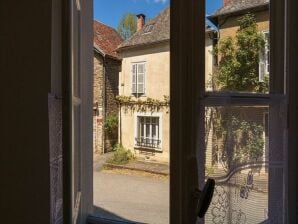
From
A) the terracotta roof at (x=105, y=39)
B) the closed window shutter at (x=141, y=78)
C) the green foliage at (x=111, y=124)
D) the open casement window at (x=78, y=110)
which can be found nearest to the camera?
the open casement window at (x=78, y=110)

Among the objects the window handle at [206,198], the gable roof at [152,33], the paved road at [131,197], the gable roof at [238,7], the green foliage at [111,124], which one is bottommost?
the paved road at [131,197]

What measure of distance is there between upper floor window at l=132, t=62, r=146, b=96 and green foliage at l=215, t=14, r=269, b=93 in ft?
3.05

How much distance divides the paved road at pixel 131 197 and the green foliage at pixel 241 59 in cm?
61

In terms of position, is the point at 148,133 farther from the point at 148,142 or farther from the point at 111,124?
the point at 111,124

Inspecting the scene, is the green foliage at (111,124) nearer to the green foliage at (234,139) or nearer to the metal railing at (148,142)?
the metal railing at (148,142)

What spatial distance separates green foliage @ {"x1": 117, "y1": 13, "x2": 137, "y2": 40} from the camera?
1.52 meters

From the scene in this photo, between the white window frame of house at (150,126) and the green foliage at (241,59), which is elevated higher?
the green foliage at (241,59)

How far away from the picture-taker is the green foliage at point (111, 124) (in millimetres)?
1751

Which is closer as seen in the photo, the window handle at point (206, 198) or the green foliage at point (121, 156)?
the window handle at point (206, 198)

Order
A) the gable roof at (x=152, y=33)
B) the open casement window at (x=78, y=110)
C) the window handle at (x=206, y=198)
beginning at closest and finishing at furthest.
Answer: the window handle at (x=206, y=198) → the open casement window at (x=78, y=110) → the gable roof at (x=152, y=33)

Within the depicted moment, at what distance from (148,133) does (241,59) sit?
0.91 metres

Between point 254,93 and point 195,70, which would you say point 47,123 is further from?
point 254,93

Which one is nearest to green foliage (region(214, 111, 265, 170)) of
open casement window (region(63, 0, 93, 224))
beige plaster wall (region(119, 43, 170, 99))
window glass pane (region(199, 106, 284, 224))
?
window glass pane (region(199, 106, 284, 224))

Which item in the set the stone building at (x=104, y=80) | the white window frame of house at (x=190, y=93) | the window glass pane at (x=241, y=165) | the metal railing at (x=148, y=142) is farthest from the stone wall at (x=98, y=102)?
the window glass pane at (x=241, y=165)
